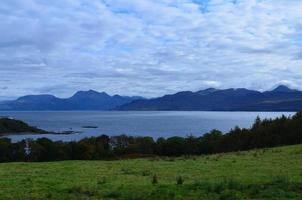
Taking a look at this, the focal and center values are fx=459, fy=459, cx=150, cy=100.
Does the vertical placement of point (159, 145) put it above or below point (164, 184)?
below

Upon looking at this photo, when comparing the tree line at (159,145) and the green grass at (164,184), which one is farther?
the tree line at (159,145)

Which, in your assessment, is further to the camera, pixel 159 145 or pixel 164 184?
pixel 159 145

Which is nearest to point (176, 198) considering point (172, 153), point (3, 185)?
point (3, 185)

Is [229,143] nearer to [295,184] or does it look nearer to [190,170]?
[190,170]

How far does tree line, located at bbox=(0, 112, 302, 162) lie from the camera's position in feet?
244

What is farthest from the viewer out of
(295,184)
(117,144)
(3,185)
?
(117,144)

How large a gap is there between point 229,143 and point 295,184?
66583mm

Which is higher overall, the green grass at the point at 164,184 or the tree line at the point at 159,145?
the green grass at the point at 164,184

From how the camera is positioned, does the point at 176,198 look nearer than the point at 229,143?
Yes

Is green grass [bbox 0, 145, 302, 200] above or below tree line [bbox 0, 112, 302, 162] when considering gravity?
above

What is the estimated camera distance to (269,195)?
50.9 feet

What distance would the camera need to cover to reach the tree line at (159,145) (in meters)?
74.5

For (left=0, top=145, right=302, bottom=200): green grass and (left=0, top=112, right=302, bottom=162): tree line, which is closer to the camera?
(left=0, top=145, right=302, bottom=200): green grass

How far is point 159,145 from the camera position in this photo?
79.2 metres
